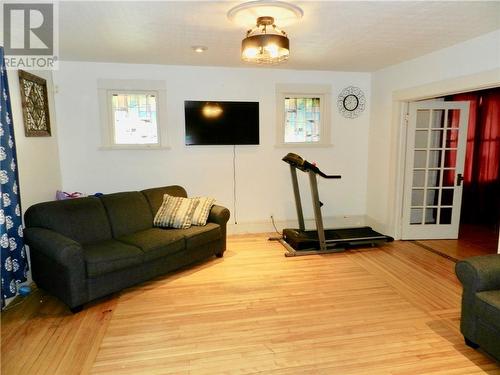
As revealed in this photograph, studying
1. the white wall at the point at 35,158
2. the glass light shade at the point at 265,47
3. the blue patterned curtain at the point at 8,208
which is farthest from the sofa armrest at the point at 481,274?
the white wall at the point at 35,158

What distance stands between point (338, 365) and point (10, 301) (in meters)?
2.88

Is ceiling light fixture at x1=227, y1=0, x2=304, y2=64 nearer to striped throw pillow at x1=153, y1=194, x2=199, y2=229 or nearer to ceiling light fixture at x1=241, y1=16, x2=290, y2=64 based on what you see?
ceiling light fixture at x1=241, y1=16, x2=290, y2=64

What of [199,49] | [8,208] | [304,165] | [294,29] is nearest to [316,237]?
[304,165]

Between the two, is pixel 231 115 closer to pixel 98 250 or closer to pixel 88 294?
pixel 98 250

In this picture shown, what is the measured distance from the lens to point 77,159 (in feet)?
14.8

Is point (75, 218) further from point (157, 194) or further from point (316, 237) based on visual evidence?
point (316, 237)

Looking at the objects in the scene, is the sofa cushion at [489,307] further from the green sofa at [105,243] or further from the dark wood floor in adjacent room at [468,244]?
the green sofa at [105,243]

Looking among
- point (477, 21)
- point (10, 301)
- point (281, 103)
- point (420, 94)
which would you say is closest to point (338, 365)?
point (10, 301)

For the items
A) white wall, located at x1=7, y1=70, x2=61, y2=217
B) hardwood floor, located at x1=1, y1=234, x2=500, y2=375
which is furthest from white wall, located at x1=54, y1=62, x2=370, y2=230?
hardwood floor, located at x1=1, y1=234, x2=500, y2=375

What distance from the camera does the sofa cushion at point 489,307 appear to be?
2070 mm

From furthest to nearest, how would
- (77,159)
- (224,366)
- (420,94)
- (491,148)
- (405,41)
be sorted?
(491,148) < (77,159) < (420,94) < (405,41) < (224,366)

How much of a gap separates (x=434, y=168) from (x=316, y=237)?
6.48 feet

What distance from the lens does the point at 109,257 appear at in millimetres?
2982

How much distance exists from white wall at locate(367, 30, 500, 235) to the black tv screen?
189 cm
